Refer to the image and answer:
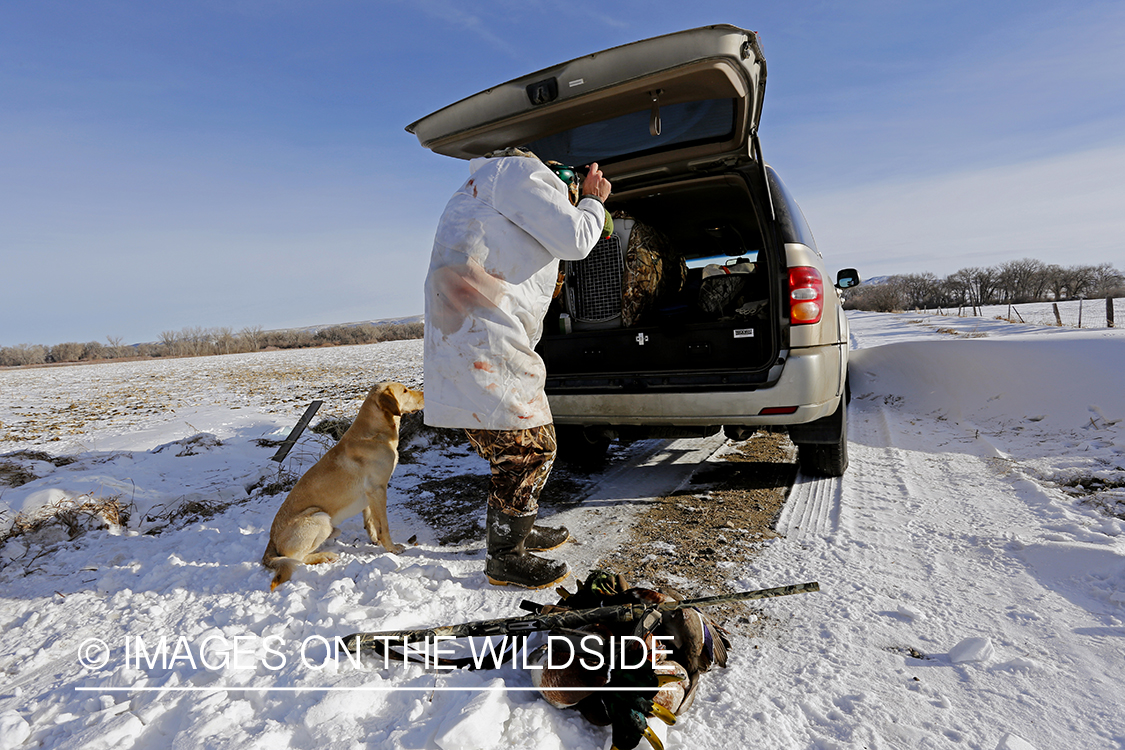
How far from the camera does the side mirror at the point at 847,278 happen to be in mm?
4973

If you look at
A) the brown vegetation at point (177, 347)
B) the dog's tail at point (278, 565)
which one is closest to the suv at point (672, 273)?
the dog's tail at point (278, 565)

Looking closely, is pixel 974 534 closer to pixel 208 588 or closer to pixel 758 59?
pixel 758 59

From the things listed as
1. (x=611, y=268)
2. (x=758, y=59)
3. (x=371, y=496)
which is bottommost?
(x=371, y=496)

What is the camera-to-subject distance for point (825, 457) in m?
3.69

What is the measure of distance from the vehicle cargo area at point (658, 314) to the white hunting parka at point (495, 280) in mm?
874

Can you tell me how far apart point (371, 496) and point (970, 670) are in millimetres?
2705

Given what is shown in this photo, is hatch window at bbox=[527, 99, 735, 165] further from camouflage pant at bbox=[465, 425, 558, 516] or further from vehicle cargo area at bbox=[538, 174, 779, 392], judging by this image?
camouflage pant at bbox=[465, 425, 558, 516]

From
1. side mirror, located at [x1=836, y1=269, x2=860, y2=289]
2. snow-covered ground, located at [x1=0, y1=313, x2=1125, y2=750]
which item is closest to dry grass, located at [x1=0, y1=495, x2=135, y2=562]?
snow-covered ground, located at [x1=0, y1=313, x2=1125, y2=750]

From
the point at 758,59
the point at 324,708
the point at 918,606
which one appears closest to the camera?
the point at 324,708

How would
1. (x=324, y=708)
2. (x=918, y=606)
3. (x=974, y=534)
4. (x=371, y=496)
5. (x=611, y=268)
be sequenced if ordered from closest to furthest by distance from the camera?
1. (x=324, y=708)
2. (x=918, y=606)
3. (x=974, y=534)
4. (x=371, y=496)
5. (x=611, y=268)

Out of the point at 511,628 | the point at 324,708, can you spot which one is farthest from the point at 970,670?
the point at 324,708

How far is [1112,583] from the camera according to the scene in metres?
2.10

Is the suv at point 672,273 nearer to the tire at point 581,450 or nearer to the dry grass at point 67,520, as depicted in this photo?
the tire at point 581,450

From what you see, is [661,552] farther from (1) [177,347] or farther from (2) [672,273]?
(1) [177,347]
